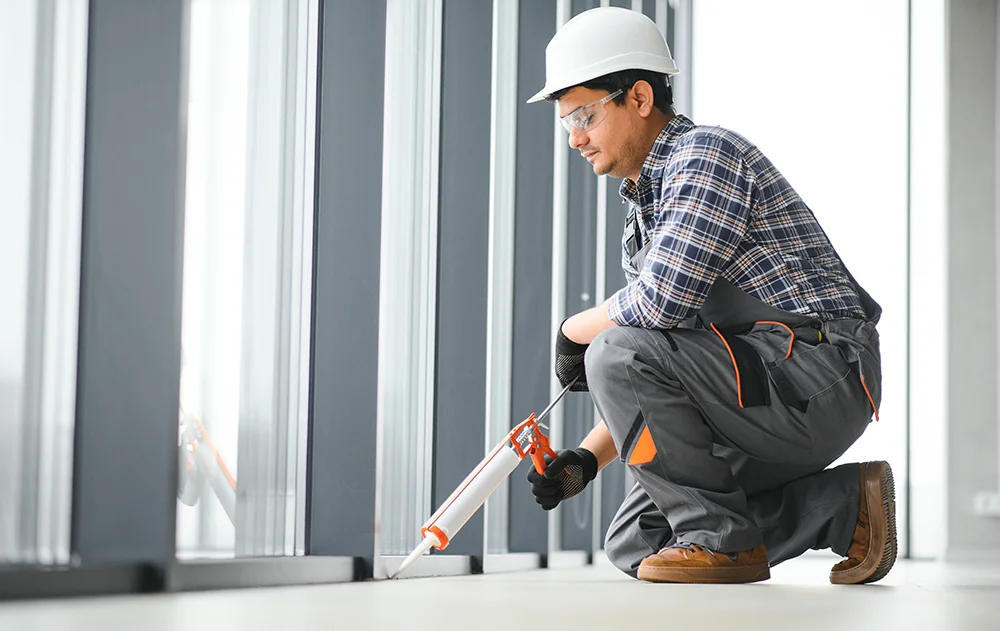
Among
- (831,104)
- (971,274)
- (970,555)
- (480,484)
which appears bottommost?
(970,555)

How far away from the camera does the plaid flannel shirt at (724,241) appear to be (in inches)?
72.5

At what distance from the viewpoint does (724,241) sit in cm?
184

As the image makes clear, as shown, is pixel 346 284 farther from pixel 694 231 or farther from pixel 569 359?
pixel 694 231

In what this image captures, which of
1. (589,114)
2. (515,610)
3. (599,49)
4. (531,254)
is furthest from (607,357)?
(531,254)

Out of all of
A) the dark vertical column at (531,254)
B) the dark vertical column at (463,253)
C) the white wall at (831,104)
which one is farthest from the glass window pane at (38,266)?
the white wall at (831,104)

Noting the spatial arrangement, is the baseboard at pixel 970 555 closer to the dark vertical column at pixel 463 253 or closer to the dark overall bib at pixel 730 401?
the dark vertical column at pixel 463 253

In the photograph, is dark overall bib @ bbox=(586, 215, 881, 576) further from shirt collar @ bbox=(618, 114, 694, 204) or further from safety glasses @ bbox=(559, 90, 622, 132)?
safety glasses @ bbox=(559, 90, 622, 132)

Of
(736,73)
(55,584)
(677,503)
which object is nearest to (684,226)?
(677,503)

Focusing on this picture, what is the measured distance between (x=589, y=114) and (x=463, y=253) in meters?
0.66

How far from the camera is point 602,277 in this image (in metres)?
3.55

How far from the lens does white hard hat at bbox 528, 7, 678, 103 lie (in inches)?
81.7

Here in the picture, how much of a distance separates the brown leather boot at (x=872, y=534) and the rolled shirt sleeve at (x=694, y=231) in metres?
0.44

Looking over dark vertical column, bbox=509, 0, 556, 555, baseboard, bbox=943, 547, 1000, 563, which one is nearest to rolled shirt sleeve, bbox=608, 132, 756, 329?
dark vertical column, bbox=509, 0, 556, 555

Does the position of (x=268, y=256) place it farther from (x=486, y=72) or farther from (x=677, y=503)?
(x=486, y=72)
